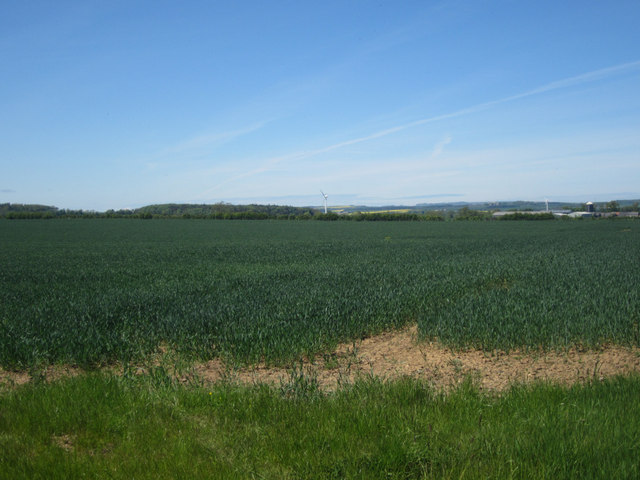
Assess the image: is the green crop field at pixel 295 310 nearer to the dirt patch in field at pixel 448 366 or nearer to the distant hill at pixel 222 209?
the dirt patch in field at pixel 448 366

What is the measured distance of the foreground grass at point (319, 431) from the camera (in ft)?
12.9

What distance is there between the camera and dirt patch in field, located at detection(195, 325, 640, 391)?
6910 millimetres

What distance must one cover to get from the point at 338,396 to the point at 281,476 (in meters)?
1.96

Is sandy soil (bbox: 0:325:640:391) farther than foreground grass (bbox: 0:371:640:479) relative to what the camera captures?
Yes

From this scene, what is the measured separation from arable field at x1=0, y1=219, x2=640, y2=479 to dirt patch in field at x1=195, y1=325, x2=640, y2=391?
0.05m

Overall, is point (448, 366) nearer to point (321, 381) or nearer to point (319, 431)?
point (321, 381)

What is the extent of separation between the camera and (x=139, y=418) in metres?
5.14

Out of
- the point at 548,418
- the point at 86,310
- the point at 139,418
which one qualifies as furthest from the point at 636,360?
the point at 86,310

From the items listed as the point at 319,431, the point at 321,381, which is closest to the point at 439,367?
the point at 321,381

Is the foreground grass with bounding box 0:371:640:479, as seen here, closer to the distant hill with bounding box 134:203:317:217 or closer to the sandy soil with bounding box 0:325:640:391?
the sandy soil with bounding box 0:325:640:391

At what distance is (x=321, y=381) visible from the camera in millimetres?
6906

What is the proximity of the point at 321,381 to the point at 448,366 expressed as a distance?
8.11 feet

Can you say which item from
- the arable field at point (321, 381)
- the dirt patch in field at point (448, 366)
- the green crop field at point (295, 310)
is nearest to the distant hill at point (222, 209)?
the green crop field at point (295, 310)

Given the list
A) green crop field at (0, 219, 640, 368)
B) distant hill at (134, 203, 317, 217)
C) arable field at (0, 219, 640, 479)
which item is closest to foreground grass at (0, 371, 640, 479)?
arable field at (0, 219, 640, 479)
